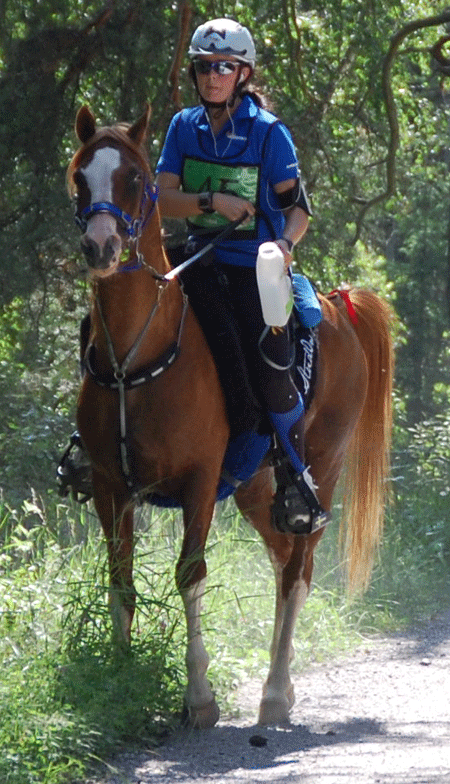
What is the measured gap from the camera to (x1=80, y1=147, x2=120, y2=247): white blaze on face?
5.34 meters

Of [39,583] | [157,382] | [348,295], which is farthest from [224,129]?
[39,583]

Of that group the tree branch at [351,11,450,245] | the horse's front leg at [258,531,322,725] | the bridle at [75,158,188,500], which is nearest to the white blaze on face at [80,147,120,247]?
the bridle at [75,158,188,500]

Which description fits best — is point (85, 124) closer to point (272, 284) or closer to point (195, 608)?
point (272, 284)

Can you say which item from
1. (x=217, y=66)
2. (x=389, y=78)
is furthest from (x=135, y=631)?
(x=389, y=78)

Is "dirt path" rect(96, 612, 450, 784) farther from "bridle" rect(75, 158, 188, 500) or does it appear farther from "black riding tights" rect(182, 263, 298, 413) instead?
"black riding tights" rect(182, 263, 298, 413)

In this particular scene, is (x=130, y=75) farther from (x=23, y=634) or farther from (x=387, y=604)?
(x=23, y=634)

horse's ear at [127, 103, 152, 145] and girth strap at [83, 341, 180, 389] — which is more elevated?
horse's ear at [127, 103, 152, 145]

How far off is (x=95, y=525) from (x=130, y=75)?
380 cm

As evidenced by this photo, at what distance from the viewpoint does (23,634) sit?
20.1 ft

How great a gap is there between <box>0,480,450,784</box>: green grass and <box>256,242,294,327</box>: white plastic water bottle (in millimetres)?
987

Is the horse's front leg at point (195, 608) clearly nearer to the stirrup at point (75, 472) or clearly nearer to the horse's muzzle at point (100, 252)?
the stirrup at point (75, 472)

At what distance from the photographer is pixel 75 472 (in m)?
6.53

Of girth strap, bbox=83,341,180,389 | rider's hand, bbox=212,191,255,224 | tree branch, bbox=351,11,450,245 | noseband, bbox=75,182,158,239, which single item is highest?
tree branch, bbox=351,11,450,245

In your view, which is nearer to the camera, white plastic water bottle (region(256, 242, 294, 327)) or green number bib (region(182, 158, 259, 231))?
white plastic water bottle (region(256, 242, 294, 327))
